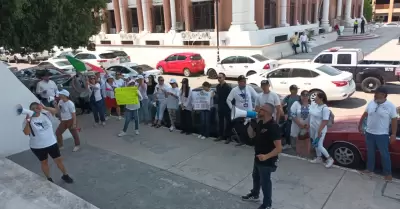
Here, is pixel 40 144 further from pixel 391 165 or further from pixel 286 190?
pixel 391 165

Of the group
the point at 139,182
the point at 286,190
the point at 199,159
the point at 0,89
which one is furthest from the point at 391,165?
the point at 0,89

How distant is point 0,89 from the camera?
7.42 metres

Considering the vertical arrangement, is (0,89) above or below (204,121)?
above

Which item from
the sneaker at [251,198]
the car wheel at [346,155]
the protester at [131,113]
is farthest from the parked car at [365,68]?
the sneaker at [251,198]

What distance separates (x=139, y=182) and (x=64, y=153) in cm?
270

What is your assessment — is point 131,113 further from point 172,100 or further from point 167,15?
point 167,15

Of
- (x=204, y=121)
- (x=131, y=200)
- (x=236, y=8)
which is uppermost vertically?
(x=236, y=8)

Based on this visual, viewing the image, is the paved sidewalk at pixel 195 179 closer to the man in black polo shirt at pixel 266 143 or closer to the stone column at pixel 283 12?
the man in black polo shirt at pixel 266 143

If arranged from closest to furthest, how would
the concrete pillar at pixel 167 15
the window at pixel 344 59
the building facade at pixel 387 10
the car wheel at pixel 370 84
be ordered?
1. the car wheel at pixel 370 84
2. the window at pixel 344 59
3. the concrete pillar at pixel 167 15
4. the building facade at pixel 387 10

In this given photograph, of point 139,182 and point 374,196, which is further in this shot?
point 139,182

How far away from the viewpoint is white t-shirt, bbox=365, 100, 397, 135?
5359 millimetres

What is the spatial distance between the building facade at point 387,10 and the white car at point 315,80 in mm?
76602

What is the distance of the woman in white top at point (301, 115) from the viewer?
6.53m

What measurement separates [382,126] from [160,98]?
18.5 ft
